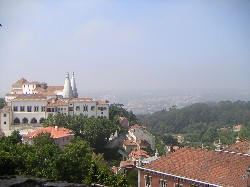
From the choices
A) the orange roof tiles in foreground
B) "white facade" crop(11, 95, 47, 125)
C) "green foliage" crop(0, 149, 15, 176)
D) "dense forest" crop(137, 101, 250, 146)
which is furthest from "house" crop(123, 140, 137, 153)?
"dense forest" crop(137, 101, 250, 146)

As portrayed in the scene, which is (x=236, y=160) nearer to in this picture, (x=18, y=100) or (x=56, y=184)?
(x=56, y=184)

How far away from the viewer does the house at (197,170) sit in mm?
12312

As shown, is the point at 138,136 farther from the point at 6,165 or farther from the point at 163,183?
the point at 6,165

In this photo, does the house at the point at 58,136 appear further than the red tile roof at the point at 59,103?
No

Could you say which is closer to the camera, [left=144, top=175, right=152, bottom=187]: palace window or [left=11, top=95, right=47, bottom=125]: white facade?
[left=144, top=175, right=152, bottom=187]: palace window

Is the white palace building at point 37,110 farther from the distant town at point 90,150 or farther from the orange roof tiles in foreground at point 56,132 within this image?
the orange roof tiles in foreground at point 56,132

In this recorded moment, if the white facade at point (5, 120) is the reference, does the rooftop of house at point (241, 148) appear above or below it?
above

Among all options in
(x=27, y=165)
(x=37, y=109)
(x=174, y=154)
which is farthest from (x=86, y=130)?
(x=174, y=154)

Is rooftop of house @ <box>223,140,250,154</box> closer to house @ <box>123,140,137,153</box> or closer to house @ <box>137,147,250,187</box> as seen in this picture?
house @ <box>137,147,250,187</box>

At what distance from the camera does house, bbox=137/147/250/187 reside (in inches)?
485

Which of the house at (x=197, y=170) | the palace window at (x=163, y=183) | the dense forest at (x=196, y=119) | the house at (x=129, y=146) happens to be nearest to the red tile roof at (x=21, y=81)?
the house at (x=129, y=146)

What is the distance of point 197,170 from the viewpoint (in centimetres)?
1317

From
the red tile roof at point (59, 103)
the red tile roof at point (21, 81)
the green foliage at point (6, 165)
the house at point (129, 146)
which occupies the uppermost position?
the red tile roof at point (21, 81)

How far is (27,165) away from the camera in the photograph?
55.5 feet
